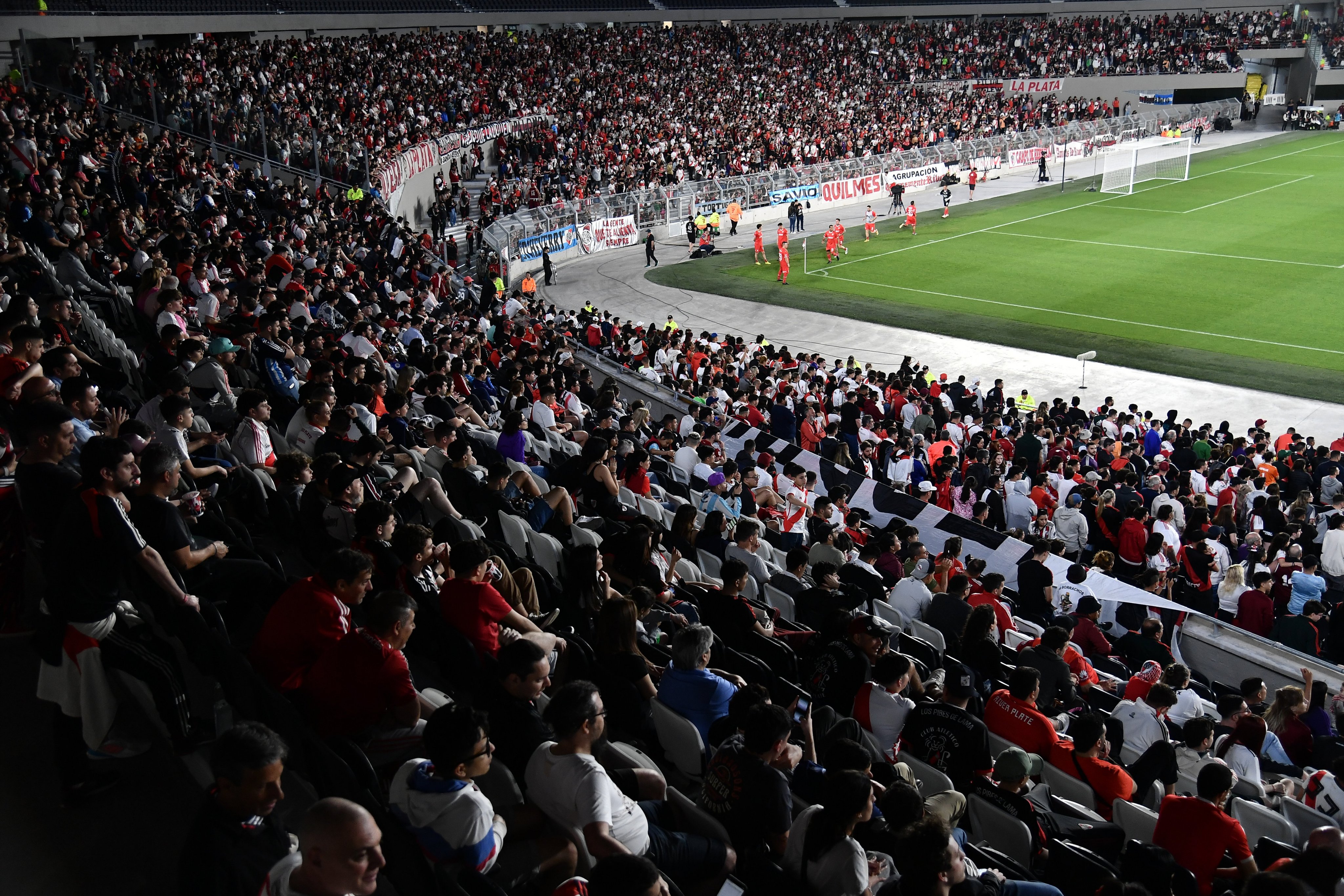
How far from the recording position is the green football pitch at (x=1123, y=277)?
25.4 m

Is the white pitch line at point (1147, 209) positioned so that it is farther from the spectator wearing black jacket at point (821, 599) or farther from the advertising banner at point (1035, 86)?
the spectator wearing black jacket at point (821, 599)

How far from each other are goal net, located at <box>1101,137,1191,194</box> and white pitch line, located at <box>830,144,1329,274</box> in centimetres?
75

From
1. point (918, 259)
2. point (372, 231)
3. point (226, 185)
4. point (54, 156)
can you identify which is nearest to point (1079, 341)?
point (918, 259)

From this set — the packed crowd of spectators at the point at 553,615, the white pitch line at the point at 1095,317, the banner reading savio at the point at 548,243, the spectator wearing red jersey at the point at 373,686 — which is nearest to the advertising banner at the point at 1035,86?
the white pitch line at the point at 1095,317

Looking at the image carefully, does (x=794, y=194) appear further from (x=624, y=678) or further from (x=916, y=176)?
(x=624, y=678)

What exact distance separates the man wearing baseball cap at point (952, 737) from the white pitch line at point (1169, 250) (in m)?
32.1

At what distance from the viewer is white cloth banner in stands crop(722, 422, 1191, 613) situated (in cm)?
1079

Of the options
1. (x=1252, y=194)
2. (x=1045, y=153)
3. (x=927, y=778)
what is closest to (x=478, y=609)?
(x=927, y=778)

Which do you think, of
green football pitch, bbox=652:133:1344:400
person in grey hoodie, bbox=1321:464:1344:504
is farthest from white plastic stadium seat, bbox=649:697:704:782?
green football pitch, bbox=652:133:1344:400

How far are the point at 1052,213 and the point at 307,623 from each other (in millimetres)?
41289

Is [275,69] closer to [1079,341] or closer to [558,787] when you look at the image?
[1079,341]

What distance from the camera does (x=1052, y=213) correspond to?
41719mm

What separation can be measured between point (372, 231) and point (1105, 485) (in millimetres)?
16908

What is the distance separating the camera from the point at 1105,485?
576 inches
